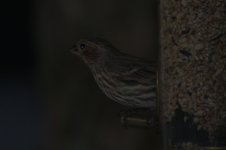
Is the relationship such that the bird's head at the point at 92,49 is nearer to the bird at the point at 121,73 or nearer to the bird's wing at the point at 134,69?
the bird at the point at 121,73

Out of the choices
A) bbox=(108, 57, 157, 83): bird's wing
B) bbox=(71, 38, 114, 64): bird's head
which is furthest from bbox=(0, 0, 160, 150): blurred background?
bbox=(108, 57, 157, 83): bird's wing

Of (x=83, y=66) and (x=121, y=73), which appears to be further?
(x=83, y=66)

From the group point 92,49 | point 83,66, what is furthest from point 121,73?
point 83,66

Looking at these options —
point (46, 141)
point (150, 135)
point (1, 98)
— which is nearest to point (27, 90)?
point (1, 98)

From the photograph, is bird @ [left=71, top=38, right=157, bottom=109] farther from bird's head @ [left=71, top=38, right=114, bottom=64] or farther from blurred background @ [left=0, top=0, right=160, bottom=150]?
blurred background @ [left=0, top=0, right=160, bottom=150]

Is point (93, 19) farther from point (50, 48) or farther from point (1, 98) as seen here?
point (1, 98)

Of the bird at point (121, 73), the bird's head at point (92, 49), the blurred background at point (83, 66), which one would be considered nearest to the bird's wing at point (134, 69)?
the bird at point (121, 73)

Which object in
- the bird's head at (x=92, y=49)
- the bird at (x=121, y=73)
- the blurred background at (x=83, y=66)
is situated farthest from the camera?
the blurred background at (x=83, y=66)

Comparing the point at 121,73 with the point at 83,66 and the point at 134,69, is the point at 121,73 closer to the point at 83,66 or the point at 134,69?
the point at 134,69
